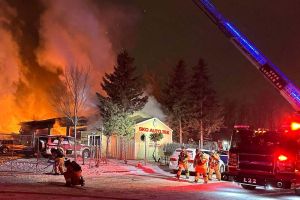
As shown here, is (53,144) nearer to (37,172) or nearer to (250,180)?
(37,172)

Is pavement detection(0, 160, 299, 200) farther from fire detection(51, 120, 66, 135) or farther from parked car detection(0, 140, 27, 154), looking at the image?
fire detection(51, 120, 66, 135)

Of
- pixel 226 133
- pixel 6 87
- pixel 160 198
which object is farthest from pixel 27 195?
pixel 226 133

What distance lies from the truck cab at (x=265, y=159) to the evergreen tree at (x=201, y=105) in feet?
122

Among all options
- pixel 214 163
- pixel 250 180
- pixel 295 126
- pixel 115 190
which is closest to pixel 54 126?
pixel 214 163

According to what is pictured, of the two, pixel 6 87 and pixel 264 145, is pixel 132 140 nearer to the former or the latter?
pixel 6 87

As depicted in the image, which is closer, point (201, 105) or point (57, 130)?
point (57, 130)

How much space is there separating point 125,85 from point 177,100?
44.4 feet

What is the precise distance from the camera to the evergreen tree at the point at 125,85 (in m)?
40.2

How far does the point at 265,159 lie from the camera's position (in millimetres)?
14805

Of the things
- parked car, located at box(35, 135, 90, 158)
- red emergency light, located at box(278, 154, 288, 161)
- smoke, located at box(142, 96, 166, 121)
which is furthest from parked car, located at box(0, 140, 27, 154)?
smoke, located at box(142, 96, 166, 121)

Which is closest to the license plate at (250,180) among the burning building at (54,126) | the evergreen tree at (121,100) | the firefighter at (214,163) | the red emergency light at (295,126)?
the red emergency light at (295,126)

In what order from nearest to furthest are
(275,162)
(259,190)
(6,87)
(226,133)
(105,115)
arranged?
1. (275,162)
2. (259,190)
3. (105,115)
4. (6,87)
5. (226,133)

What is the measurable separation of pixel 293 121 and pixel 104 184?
755cm

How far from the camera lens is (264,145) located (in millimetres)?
15102
